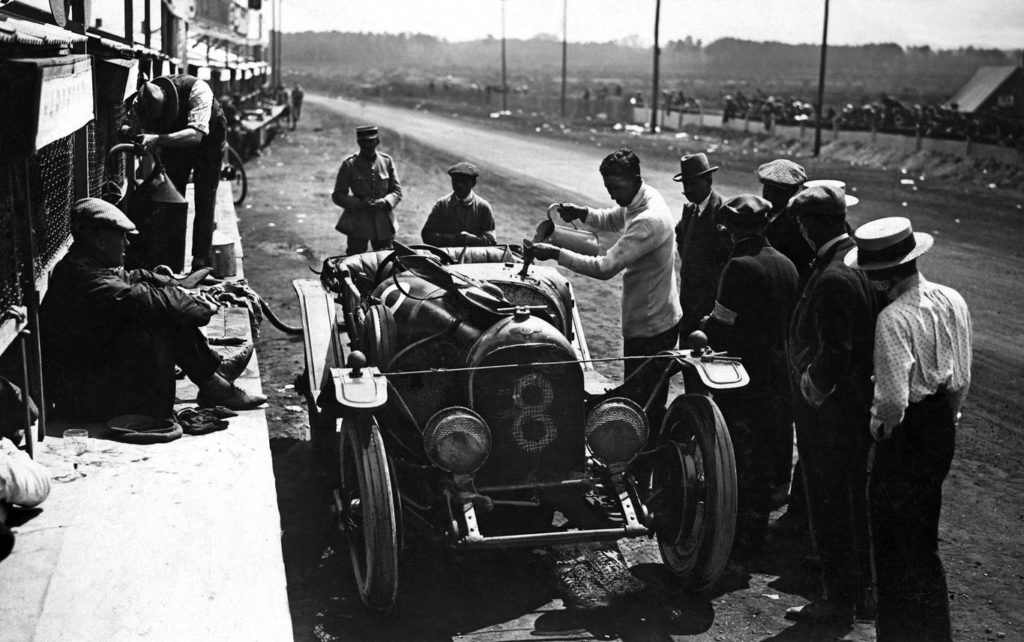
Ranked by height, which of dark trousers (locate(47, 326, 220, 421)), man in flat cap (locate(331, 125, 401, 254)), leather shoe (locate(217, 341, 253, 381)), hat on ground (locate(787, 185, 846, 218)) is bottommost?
leather shoe (locate(217, 341, 253, 381))

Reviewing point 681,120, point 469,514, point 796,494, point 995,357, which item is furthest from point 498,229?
point 681,120

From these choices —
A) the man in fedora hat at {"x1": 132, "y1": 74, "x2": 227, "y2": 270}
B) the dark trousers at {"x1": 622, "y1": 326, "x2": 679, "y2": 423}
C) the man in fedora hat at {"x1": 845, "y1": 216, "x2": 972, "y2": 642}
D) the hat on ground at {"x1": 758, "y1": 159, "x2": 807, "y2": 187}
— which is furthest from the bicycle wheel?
the man in fedora hat at {"x1": 845, "y1": 216, "x2": 972, "y2": 642}

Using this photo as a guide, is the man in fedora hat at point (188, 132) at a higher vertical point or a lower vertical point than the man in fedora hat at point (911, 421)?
higher

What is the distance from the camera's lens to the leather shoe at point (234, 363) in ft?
24.1

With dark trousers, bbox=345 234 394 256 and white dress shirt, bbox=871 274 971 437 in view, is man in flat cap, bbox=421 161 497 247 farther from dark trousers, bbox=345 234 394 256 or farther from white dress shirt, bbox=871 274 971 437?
white dress shirt, bbox=871 274 971 437

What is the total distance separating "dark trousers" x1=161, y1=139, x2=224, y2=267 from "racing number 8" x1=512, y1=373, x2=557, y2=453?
515cm

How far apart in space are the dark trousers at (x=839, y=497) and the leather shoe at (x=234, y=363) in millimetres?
3768

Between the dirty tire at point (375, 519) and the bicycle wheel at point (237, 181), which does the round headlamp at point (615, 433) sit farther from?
the bicycle wheel at point (237, 181)

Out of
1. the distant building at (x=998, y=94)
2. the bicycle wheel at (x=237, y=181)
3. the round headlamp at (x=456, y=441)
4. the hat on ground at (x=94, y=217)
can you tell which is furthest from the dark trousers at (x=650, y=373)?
the distant building at (x=998, y=94)

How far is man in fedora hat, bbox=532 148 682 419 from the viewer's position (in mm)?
6855

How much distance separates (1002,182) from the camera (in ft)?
84.0

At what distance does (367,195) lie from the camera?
37.7ft

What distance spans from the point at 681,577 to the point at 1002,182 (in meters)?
23.0

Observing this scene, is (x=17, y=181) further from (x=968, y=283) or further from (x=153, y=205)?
(x=968, y=283)
